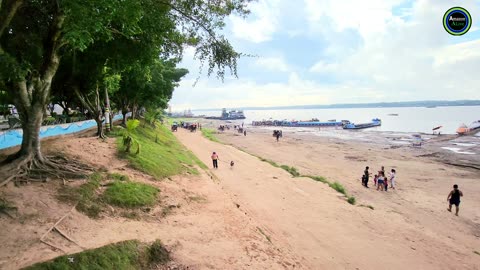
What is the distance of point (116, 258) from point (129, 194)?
4000 mm

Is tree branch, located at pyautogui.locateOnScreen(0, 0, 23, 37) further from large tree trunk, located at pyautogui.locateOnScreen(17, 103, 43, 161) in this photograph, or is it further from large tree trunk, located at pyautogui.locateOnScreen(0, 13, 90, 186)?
large tree trunk, located at pyautogui.locateOnScreen(17, 103, 43, 161)

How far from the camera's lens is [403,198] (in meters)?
20.7

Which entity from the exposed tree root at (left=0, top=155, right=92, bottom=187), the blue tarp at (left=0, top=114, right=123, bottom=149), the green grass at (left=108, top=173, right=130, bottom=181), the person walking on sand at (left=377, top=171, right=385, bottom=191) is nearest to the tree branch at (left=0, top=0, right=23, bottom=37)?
the exposed tree root at (left=0, top=155, right=92, bottom=187)

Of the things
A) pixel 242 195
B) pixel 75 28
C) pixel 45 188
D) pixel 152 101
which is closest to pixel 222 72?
pixel 75 28

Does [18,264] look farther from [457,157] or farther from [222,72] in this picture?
[457,157]

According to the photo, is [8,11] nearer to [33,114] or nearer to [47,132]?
[33,114]

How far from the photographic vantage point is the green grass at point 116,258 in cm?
602

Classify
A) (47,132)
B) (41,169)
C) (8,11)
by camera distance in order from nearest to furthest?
(8,11), (41,169), (47,132)

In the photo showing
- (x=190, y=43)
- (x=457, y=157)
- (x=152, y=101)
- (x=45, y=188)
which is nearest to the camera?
(x=45, y=188)

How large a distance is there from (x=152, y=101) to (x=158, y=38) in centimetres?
2169

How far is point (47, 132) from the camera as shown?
17.2 meters

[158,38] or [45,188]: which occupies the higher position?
[158,38]

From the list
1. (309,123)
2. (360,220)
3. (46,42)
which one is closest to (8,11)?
(46,42)

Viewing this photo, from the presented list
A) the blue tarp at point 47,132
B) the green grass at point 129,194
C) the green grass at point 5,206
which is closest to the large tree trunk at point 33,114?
the green grass at point 5,206
